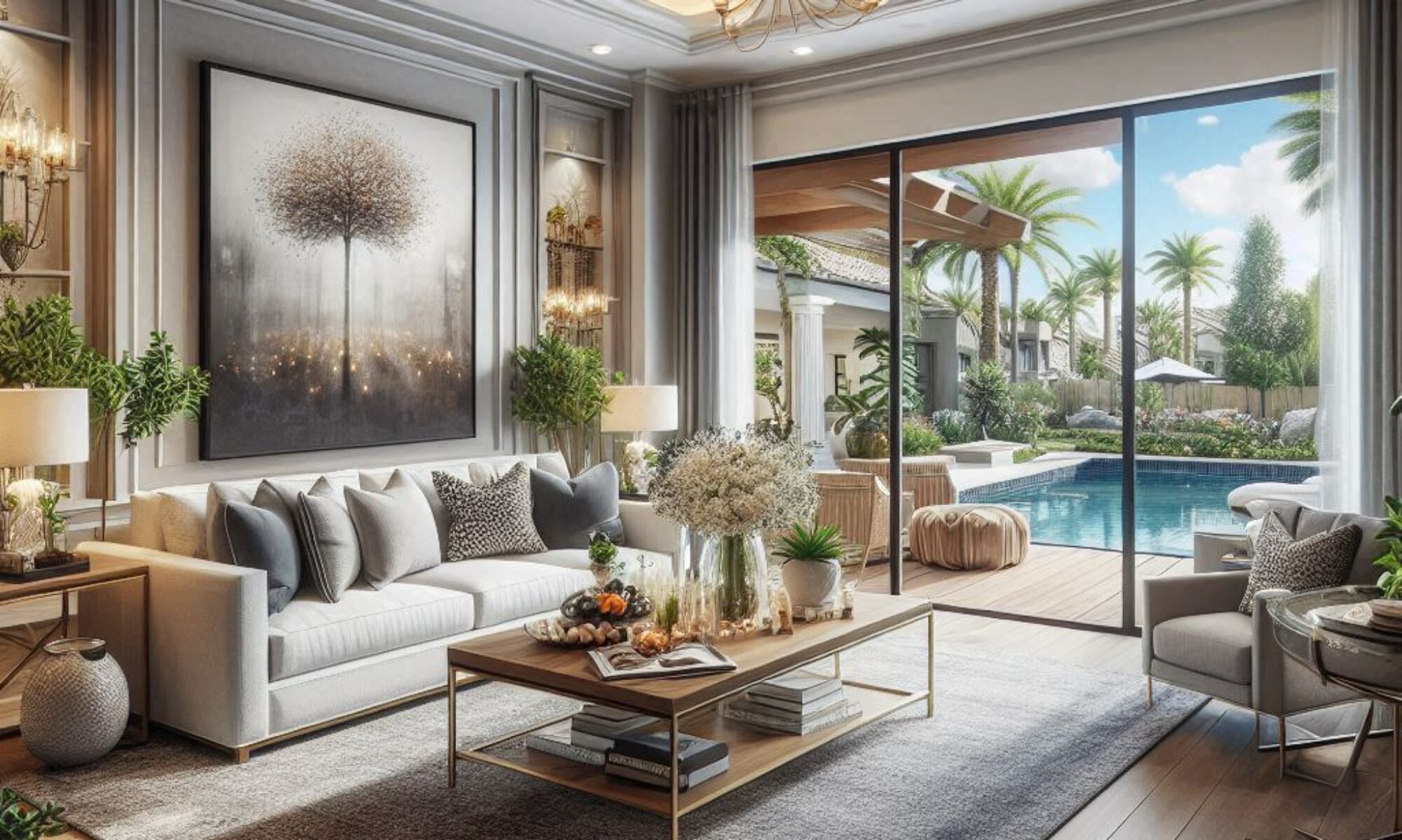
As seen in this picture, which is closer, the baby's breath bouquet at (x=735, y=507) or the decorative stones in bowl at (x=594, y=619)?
the decorative stones in bowl at (x=594, y=619)

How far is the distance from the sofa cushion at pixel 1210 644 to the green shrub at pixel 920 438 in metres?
2.41

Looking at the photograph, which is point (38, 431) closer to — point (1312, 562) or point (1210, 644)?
point (1210, 644)

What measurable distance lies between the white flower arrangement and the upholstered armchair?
1407 mm

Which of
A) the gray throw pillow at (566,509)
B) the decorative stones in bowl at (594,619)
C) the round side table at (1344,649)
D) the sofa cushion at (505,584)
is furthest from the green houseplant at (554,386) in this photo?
the round side table at (1344,649)

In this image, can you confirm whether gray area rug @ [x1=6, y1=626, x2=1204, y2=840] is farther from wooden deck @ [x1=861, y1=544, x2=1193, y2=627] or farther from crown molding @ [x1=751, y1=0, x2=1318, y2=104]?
crown molding @ [x1=751, y1=0, x2=1318, y2=104]

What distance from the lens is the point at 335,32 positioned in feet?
16.7

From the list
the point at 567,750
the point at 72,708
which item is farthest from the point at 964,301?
the point at 72,708

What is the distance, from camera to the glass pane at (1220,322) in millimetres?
5129

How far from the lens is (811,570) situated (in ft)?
12.3

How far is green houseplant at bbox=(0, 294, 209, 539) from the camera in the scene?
3.89 meters

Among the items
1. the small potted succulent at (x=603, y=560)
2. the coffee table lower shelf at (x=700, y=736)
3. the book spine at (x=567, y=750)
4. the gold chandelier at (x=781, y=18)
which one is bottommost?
the coffee table lower shelf at (x=700, y=736)

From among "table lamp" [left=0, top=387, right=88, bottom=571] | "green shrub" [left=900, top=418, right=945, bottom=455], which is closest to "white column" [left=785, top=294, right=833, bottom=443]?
"green shrub" [left=900, top=418, right=945, bottom=455]

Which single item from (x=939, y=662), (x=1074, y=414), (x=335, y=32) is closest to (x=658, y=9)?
(x=335, y=32)

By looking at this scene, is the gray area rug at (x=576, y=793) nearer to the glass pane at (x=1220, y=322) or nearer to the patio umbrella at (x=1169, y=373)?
the glass pane at (x=1220, y=322)
